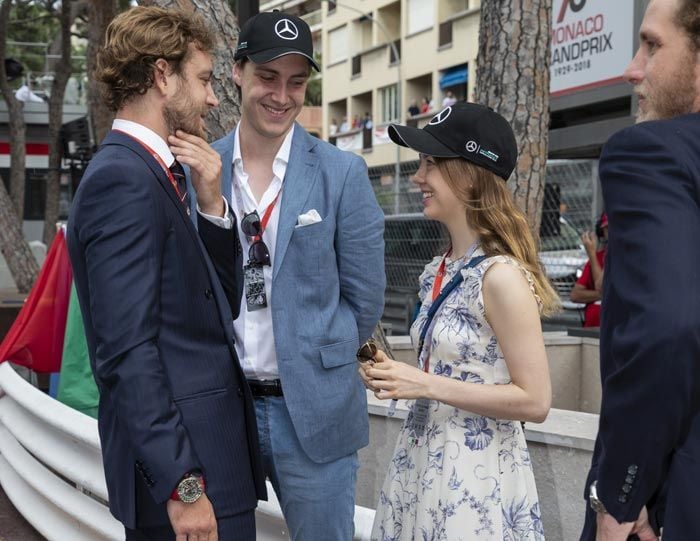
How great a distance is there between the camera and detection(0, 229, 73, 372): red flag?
256 inches

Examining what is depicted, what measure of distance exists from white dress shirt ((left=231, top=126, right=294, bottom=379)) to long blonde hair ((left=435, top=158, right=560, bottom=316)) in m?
0.57

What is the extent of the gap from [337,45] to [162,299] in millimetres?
51982

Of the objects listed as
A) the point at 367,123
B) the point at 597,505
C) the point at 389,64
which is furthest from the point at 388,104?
the point at 597,505

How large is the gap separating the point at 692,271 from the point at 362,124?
157ft

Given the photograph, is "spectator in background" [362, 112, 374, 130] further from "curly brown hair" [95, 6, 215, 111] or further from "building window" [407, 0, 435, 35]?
"curly brown hair" [95, 6, 215, 111]

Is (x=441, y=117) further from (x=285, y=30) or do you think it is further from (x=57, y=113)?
(x=57, y=113)

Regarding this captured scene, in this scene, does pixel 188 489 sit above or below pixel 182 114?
below

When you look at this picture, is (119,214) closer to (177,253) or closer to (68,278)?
(177,253)

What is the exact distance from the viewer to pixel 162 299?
7.84 feet

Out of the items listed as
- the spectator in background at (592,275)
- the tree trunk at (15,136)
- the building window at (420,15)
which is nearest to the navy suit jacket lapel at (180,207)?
the spectator in background at (592,275)

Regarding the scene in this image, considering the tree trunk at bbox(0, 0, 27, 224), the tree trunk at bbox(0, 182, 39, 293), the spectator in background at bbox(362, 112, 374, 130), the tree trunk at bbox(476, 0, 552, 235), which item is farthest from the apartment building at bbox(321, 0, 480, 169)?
the tree trunk at bbox(476, 0, 552, 235)

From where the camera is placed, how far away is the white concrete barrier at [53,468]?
15.1 feet

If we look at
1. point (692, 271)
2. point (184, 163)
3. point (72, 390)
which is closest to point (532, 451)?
point (184, 163)

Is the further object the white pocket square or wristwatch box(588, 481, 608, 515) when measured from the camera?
the white pocket square
